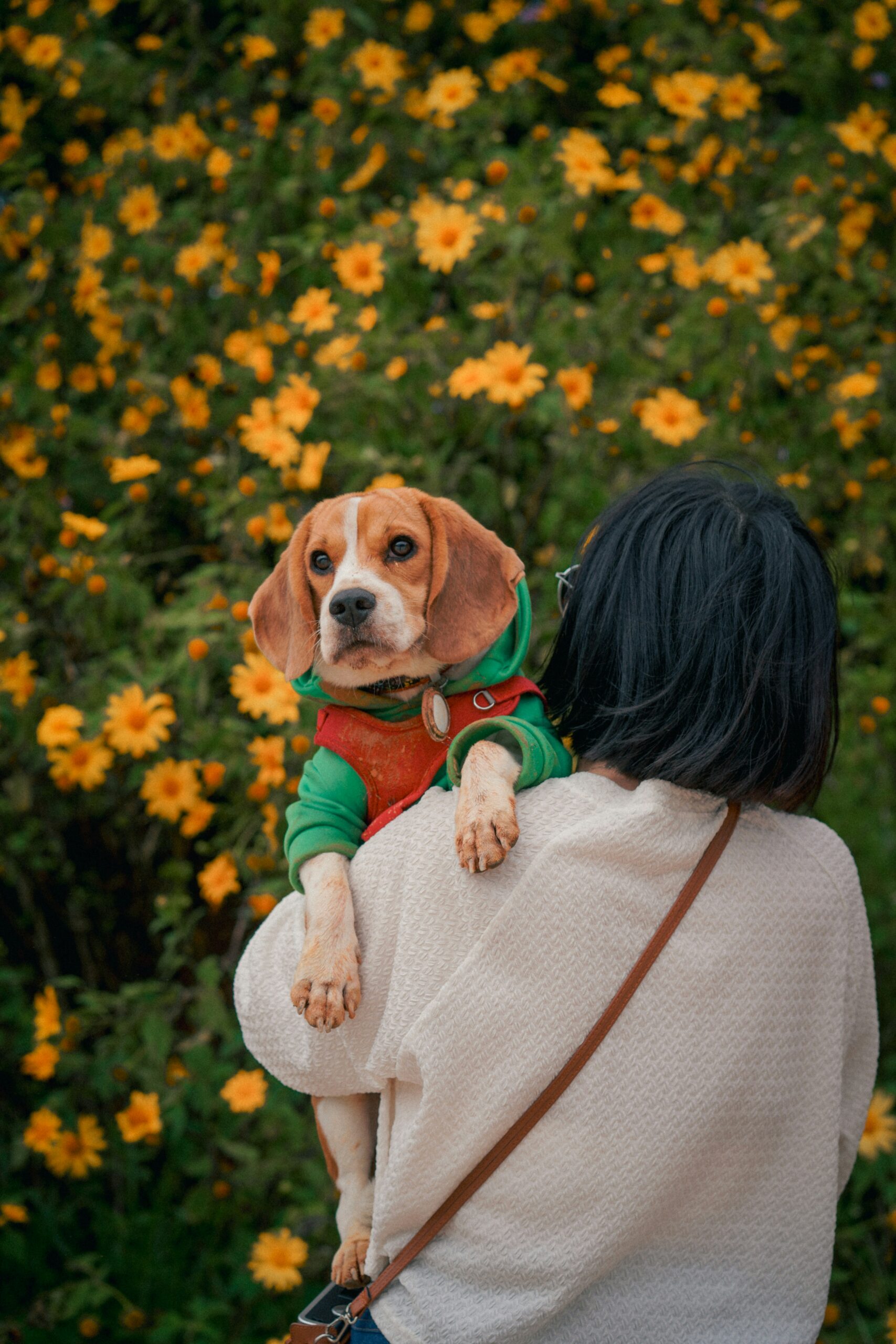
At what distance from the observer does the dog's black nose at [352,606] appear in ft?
5.49

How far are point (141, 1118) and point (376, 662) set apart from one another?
153 centimetres

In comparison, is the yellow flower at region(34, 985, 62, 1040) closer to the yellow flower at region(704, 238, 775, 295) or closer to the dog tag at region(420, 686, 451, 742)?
the dog tag at region(420, 686, 451, 742)

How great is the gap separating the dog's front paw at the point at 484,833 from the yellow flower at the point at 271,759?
113 centimetres

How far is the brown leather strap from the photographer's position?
1269mm

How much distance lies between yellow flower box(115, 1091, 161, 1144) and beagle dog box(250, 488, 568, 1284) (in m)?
1.07

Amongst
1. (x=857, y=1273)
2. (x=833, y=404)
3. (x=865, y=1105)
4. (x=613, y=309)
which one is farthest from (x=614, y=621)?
(x=857, y=1273)

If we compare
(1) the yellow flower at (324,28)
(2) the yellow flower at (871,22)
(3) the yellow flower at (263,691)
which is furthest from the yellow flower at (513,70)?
(3) the yellow flower at (263,691)

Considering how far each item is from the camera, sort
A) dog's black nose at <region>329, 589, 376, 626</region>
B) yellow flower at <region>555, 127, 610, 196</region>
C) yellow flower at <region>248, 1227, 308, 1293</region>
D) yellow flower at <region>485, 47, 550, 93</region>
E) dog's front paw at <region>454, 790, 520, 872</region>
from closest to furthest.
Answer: dog's front paw at <region>454, 790, 520, 872</region>, dog's black nose at <region>329, 589, 376, 626</region>, yellow flower at <region>248, 1227, 308, 1293</region>, yellow flower at <region>555, 127, 610, 196</region>, yellow flower at <region>485, 47, 550, 93</region>

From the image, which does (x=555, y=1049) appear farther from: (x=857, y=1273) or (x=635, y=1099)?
(x=857, y=1273)

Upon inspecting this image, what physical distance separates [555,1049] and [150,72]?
3.51 metres

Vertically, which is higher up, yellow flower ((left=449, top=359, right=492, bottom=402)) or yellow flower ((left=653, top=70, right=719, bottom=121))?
yellow flower ((left=653, top=70, right=719, bottom=121))

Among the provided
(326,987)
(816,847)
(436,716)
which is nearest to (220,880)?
(436,716)

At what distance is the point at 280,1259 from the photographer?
8.21 feet

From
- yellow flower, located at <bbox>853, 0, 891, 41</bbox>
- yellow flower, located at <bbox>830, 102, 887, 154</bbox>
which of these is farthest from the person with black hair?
yellow flower, located at <bbox>853, 0, 891, 41</bbox>
